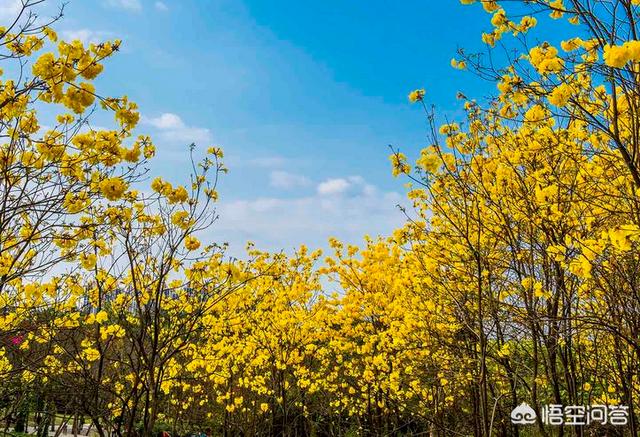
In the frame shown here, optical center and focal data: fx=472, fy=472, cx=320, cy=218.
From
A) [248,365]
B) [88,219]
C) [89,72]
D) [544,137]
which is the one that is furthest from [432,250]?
[248,365]

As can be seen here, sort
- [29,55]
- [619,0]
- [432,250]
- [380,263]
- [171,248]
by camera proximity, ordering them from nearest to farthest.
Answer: [29,55]
[619,0]
[171,248]
[432,250]
[380,263]

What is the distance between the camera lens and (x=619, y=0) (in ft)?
10.1

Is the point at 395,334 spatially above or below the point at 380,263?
below

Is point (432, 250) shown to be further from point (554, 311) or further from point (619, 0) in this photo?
point (619, 0)

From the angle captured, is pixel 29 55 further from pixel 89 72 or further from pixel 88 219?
pixel 88 219

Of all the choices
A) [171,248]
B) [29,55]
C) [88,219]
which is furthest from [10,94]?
[171,248]

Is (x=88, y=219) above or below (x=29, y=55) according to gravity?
below

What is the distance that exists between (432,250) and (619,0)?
121 inches

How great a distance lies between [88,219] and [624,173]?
4.45 m

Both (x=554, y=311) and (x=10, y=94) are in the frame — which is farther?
(x=554, y=311)

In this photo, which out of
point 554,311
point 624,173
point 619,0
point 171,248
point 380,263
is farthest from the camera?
point 380,263

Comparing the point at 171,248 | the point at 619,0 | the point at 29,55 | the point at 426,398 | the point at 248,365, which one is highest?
the point at 619,0

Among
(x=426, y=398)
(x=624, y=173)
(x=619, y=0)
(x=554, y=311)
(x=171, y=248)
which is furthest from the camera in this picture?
(x=426, y=398)

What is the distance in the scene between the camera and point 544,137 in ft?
14.2
